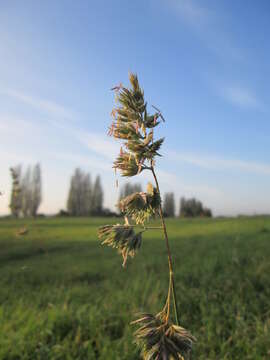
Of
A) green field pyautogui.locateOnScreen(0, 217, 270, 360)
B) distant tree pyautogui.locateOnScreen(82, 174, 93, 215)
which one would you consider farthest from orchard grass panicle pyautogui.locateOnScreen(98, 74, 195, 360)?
distant tree pyautogui.locateOnScreen(82, 174, 93, 215)


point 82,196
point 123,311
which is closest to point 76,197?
point 82,196

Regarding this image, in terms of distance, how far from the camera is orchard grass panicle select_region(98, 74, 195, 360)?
98cm

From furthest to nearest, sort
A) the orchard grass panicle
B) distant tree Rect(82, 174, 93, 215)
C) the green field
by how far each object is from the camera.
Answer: distant tree Rect(82, 174, 93, 215)
the green field
the orchard grass panicle

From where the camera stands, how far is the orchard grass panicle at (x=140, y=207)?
38.5 inches

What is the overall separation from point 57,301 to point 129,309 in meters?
1.47

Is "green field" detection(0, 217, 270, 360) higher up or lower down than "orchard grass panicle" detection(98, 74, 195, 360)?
lower down

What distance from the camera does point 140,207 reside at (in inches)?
40.2

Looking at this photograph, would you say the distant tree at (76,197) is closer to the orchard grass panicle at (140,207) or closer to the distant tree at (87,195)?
the distant tree at (87,195)

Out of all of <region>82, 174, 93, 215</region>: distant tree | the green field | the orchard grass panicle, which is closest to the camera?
the orchard grass panicle

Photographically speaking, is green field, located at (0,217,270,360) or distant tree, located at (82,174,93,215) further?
distant tree, located at (82,174,93,215)

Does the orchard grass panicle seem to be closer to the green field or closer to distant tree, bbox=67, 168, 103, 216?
the green field

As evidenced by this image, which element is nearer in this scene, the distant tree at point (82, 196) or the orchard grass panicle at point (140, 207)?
the orchard grass panicle at point (140, 207)

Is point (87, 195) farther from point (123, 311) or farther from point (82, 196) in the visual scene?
point (123, 311)

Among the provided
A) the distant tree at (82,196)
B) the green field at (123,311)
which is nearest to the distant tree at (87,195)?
the distant tree at (82,196)
